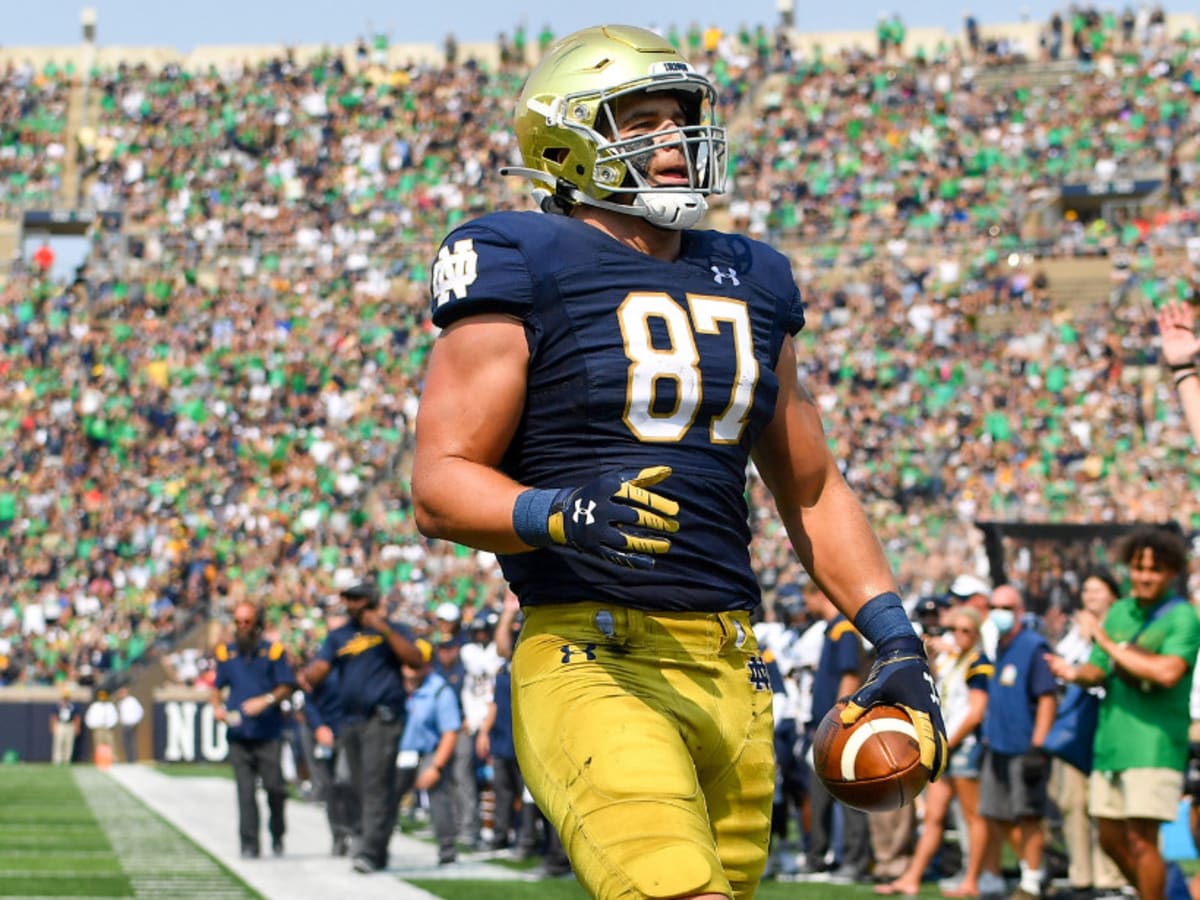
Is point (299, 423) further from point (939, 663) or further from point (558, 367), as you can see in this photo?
point (558, 367)

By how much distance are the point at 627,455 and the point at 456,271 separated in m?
0.47

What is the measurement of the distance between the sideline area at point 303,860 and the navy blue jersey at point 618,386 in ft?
22.2

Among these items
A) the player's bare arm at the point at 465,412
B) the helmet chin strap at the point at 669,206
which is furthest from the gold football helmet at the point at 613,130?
the player's bare arm at the point at 465,412

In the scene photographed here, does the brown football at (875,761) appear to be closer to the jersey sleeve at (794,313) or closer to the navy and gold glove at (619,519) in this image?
the navy and gold glove at (619,519)

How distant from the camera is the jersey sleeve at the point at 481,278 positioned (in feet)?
12.2

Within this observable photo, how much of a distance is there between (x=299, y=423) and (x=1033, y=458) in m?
11.1

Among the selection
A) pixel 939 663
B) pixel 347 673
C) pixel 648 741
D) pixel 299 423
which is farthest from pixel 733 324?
pixel 299 423

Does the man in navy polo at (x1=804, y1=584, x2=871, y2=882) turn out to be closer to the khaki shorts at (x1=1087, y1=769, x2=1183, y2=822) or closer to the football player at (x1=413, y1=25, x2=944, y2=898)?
the khaki shorts at (x1=1087, y1=769, x2=1183, y2=822)

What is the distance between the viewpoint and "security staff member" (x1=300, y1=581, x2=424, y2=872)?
11.8 meters

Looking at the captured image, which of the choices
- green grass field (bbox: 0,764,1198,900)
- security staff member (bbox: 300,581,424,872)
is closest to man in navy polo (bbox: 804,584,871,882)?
green grass field (bbox: 0,764,1198,900)

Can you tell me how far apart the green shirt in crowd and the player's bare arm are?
4.70m

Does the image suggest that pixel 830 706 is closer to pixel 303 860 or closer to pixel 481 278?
pixel 303 860

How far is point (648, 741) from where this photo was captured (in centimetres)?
348

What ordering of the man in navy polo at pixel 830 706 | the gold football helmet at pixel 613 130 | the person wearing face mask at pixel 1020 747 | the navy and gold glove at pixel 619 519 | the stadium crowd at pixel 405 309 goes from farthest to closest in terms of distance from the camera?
the stadium crowd at pixel 405 309, the man in navy polo at pixel 830 706, the person wearing face mask at pixel 1020 747, the gold football helmet at pixel 613 130, the navy and gold glove at pixel 619 519
